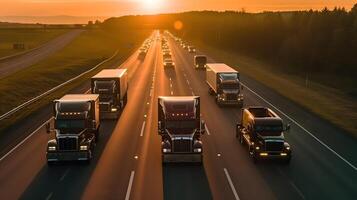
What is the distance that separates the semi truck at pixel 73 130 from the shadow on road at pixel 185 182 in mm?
4808

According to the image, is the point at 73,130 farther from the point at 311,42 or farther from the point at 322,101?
the point at 311,42

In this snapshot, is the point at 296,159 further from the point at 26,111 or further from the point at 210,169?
the point at 26,111

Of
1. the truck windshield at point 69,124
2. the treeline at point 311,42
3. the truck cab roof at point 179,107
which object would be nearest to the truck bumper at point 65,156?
the truck windshield at point 69,124

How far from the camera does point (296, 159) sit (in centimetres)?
2717

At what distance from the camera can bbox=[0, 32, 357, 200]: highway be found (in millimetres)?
21844

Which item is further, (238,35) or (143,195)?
(238,35)

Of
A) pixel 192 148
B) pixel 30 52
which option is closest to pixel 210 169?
pixel 192 148

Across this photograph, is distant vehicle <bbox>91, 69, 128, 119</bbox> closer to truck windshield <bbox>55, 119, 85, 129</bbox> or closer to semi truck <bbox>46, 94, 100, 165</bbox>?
semi truck <bbox>46, 94, 100, 165</bbox>

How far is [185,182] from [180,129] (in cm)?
413

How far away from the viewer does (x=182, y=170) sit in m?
25.2

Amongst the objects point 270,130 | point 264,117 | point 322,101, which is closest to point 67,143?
point 270,130

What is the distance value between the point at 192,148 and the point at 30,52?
3592 inches

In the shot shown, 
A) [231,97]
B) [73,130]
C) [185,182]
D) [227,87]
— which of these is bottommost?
[185,182]

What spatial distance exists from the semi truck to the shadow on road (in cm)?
481
